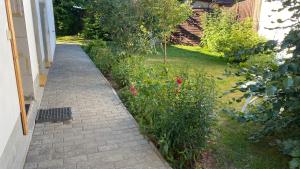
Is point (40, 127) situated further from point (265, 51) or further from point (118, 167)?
point (265, 51)

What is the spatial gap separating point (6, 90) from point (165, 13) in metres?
6.00

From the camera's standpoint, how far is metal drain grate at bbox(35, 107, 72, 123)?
3908 millimetres

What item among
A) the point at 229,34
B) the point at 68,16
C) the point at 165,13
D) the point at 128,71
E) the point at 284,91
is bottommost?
the point at 128,71

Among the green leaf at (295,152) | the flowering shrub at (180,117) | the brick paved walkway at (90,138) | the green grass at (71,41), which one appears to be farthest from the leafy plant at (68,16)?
the green leaf at (295,152)

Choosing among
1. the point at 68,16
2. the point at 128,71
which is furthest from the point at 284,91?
the point at 68,16

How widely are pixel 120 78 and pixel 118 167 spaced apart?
3378mm

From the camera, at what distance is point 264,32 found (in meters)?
9.42

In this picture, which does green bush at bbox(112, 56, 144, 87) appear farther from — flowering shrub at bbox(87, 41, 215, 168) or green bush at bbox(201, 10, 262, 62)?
green bush at bbox(201, 10, 262, 62)

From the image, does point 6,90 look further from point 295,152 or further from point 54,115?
point 295,152

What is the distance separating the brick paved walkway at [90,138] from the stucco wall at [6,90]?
56cm

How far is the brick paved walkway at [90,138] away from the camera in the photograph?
2807 millimetres

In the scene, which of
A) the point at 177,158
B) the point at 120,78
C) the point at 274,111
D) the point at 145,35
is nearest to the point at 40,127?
the point at 177,158

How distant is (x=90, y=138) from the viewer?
132 inches

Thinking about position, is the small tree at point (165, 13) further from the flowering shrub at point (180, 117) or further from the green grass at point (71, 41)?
the green grass at point (71, 41)
